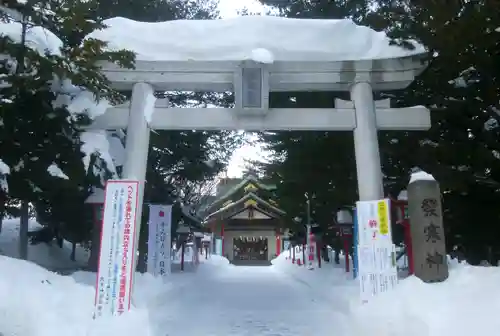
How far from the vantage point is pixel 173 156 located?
15773 millimetres

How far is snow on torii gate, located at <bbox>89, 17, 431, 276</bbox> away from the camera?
924 cm

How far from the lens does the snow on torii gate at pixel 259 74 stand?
9.24 meters

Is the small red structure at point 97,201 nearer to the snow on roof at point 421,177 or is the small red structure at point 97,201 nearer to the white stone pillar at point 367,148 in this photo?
the white stone pillar at point 367,148

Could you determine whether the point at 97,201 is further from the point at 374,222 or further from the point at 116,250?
the point at 374,222

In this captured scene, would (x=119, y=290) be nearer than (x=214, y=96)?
Yes

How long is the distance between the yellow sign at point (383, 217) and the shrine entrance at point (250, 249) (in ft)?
97.1

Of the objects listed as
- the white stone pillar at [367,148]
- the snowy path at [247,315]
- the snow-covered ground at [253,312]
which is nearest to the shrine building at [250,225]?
the snowy path at [247,315]

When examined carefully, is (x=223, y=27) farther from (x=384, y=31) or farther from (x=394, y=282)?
(x=394, y=282)

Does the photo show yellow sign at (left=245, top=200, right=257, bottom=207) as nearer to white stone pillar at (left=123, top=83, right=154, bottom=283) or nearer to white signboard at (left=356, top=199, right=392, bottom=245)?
white stone pillar at (left=123, top=83, right=154, bottom=283)

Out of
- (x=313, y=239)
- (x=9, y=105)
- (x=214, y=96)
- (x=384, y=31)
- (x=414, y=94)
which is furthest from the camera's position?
(x=313, y=239)

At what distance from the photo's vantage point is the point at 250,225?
3672 cm

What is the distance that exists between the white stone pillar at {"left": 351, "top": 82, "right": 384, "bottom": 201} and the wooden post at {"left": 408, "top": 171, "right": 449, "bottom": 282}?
0.75 metres

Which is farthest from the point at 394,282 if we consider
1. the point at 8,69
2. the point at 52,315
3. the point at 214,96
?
the point at 214,96

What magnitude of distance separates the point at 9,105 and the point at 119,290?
3.73 meters
